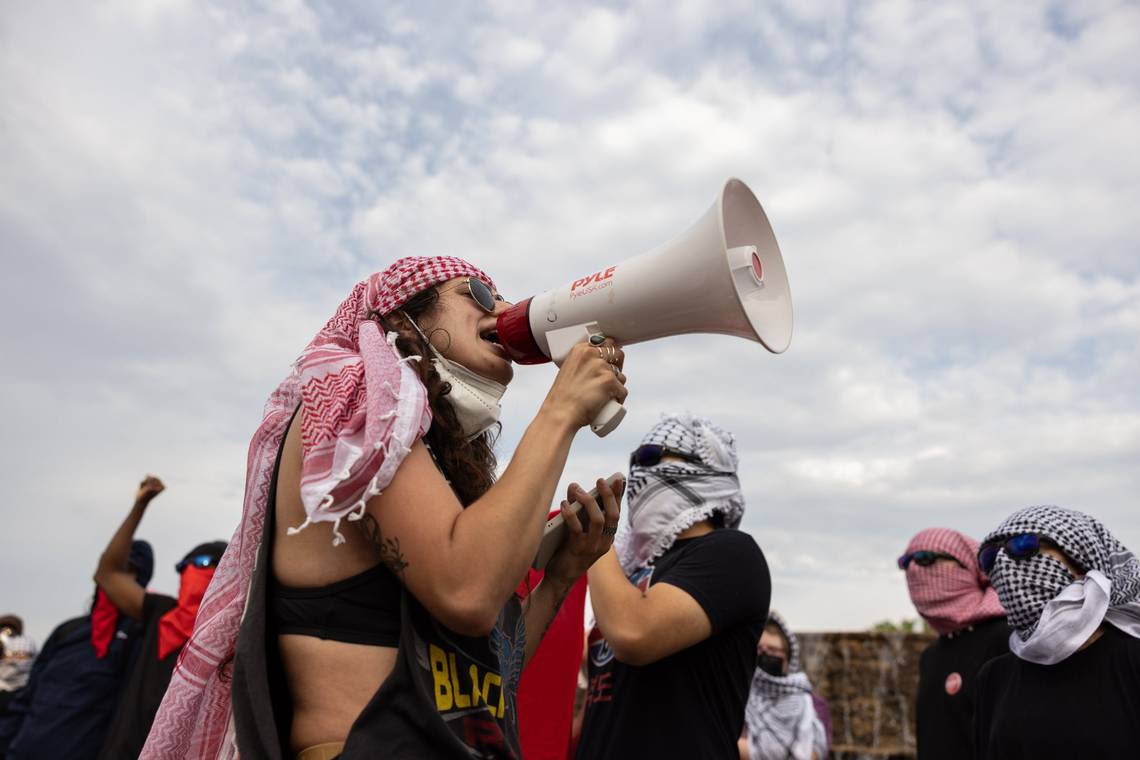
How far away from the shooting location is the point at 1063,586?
3.49 m

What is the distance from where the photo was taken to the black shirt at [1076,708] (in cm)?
300

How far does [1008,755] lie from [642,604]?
170cm

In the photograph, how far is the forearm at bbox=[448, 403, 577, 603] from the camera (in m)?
1.54

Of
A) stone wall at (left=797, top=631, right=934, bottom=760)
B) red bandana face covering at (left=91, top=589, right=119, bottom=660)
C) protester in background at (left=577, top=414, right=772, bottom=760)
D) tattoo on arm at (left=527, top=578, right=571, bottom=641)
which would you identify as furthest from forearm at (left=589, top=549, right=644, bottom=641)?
stone wall at (left=797, top=631, right=934, bottom=760)

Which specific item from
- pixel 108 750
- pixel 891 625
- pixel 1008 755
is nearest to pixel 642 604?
pixel 1008 755

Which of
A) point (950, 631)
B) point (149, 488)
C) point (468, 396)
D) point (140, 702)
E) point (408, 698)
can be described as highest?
point (149, 488)

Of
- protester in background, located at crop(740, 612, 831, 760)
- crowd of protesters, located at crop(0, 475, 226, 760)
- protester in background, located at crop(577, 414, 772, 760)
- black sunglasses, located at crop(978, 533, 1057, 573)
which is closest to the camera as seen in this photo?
protester in background, located at crop(577, 414, 772, 760)

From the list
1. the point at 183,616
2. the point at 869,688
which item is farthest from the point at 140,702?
the point at 869,688

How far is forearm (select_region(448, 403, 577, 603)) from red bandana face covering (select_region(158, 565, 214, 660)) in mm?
3705

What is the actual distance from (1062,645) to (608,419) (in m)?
2.40

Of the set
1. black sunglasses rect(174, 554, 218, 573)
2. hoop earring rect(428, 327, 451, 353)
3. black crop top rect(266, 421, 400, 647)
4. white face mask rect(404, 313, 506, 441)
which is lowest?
black crop top rect(266, 421, 400, 647)

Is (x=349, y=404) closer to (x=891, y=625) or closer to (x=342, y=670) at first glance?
(x=342, y=670)

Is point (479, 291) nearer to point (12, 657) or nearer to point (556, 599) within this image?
point (556, 599)

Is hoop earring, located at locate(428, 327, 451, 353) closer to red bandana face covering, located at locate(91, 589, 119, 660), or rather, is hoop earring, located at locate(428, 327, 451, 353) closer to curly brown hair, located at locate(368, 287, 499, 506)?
curly brown hair, located at locate(368, 287, 499, 506)
